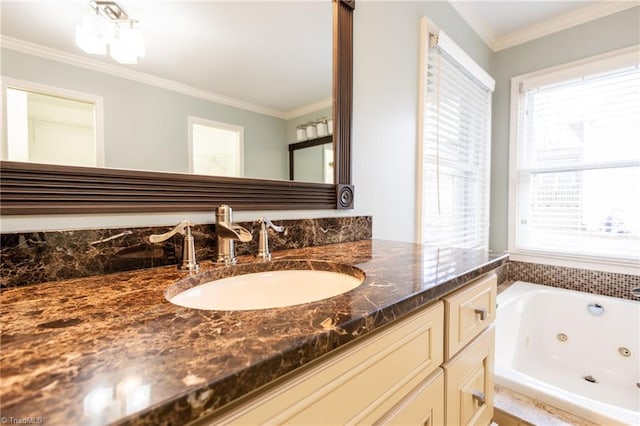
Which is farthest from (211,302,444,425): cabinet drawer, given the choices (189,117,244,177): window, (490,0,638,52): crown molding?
(490,0,638,52): crown molding

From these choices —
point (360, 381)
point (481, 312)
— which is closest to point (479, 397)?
point (481, 312)

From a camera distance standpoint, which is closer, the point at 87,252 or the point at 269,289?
the point at 87,252

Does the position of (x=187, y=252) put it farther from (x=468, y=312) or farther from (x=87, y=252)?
(x=468, y=312)

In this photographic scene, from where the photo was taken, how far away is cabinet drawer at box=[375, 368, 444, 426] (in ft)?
1.80

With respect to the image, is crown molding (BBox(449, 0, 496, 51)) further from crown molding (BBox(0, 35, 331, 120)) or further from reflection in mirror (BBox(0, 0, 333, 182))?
crown molding (BBox(0, 35, 331, 120))

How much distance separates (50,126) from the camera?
62cm

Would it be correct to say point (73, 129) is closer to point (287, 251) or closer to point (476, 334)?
point (287, 251)

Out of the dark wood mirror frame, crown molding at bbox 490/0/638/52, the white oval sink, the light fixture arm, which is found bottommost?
the white oval sink

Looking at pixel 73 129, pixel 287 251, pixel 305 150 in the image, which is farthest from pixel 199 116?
pixel 287 251

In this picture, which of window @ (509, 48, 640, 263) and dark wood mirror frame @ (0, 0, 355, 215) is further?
window @ (509, 48, 640, 263)

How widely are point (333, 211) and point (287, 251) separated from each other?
0.99 ft

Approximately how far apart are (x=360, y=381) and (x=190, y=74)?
2.76 ft

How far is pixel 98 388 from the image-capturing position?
0.27 metres

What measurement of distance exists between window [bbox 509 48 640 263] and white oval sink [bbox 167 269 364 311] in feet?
7.35
